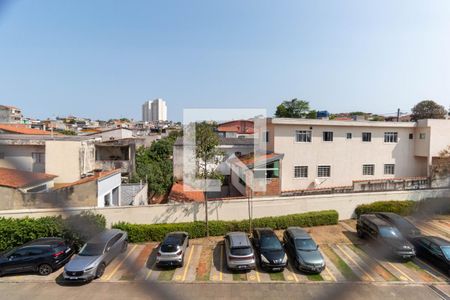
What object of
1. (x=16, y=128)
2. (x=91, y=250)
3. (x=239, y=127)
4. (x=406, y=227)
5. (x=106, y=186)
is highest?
(x=239, y=127)

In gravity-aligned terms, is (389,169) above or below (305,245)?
above

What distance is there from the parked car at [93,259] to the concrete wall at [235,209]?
200cm

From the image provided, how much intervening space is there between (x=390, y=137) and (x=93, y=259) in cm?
1437

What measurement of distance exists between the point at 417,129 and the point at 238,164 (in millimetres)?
9556

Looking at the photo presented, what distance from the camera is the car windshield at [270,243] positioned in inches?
301

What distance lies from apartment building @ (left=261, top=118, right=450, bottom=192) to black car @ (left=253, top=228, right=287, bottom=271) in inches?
212

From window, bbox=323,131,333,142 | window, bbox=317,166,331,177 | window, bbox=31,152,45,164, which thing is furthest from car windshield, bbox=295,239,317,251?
window, bbox=31,152,45,164

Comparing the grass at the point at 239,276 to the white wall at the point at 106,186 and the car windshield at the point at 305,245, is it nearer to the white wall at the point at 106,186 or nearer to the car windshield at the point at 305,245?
the car windshield at the point at 305,245

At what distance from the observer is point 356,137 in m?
14.2

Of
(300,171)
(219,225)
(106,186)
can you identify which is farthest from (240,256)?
(300,171)

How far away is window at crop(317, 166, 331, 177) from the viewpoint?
1373 centimetres

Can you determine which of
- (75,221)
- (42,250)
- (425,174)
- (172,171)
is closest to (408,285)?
(75,221)

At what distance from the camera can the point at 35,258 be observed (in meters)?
6.94

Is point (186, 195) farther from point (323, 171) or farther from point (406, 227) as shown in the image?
point (406, 227)
